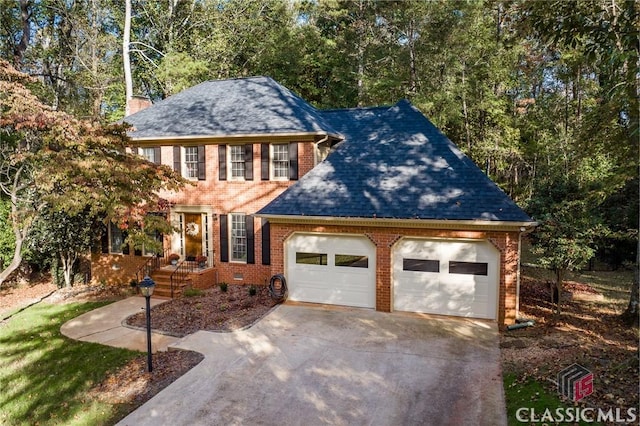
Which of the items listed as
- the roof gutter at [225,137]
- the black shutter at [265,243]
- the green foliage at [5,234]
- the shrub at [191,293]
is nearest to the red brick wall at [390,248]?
the black shutter at [265,243]

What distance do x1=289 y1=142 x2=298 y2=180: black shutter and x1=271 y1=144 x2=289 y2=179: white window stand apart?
23 centimetres

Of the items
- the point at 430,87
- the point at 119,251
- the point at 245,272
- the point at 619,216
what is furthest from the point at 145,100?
the point at 619,216

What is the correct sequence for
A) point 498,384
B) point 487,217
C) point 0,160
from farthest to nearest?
point 0,160 → point 487,217 → point 498,384

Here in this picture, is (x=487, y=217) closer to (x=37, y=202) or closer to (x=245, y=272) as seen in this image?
(x=245, y=272)

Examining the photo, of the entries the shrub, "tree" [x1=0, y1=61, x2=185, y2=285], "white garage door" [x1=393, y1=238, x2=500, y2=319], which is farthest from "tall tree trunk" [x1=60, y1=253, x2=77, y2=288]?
"white garage door" [x1=393, y1=238, x2=500, y2=319]

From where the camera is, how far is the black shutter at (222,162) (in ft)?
51.3

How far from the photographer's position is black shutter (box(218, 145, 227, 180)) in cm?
1562

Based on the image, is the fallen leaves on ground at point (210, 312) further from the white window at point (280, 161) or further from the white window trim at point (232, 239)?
the white window at point (280, 161)

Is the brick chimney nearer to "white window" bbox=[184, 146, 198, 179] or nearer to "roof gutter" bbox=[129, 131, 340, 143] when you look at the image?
"roof gutter" bbox=[129, 131, 340, 143]

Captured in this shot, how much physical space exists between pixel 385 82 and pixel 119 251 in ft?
50.8

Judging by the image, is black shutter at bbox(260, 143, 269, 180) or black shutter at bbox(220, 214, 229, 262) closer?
black shutter at bbox(260, 143, 269, 180)

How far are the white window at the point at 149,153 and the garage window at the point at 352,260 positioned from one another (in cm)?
865

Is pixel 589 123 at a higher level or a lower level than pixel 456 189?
higher

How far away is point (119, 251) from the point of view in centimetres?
1711
